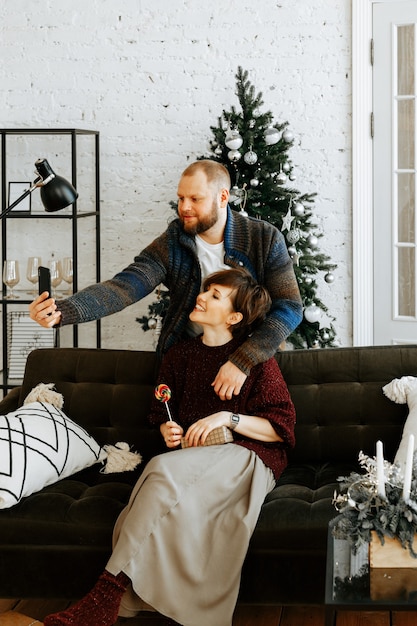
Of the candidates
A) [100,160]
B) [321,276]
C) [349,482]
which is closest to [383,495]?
[349,482]

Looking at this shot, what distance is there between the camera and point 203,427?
3.11m

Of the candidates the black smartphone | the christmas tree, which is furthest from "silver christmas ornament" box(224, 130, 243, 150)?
the black smartphone

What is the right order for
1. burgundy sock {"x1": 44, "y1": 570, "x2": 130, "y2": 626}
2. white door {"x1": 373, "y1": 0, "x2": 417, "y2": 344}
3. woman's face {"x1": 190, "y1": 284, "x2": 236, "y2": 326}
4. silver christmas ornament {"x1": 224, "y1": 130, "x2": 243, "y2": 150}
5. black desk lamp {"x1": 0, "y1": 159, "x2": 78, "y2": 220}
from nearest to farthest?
burgundy sock {"x1": 44, "y1": 570, "x2": 130, "y2": 626}
black desk lamp {"x1": 0, "y1": 159, "x2": 78, "y2": 220}
woman's face {"x1": 190, "y1": 284, "x2": 236, "y2": 326}
silver christmas ornament {"x1": 224, "y1": 130, "x2": 243, "y2": 150}
white door {"x1": 373, "y1": 0, "x2": 417, "y2": 344}

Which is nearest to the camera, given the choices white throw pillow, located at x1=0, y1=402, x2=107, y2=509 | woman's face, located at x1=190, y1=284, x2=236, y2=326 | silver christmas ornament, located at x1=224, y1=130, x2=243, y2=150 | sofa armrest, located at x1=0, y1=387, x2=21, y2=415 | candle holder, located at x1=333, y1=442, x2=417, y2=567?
candle holder, located at x1=333, y1=442, x2=417, y2=567

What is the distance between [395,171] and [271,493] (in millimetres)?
2507

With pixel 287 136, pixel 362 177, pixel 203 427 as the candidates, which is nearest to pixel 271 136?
pixel 287 136

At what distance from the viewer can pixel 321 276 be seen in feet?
16.9

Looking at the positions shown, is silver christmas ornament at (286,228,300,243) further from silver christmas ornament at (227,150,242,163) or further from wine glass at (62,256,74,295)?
wine glass at (62,256,74,295)

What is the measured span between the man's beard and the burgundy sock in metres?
1.32

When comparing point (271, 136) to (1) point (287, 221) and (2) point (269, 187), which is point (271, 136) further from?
(1) point (287, 221)

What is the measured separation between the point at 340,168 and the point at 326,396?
198cm

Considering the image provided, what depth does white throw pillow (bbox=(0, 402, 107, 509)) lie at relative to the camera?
3.04 m

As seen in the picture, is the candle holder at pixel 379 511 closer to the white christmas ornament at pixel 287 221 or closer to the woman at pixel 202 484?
the woman at pixel 202 484

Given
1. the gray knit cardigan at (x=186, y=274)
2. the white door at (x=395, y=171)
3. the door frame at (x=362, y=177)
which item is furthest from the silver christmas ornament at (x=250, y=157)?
the gray knit cardigan at (x=186, y=274)
